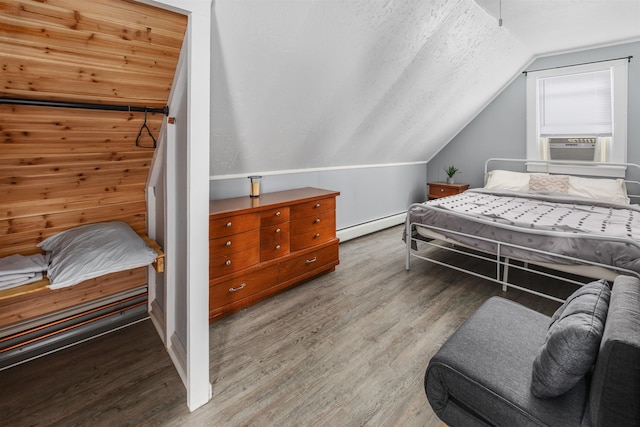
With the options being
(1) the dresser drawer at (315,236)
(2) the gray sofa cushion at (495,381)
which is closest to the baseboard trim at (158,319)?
(1) the dresser drawer at (315,236)

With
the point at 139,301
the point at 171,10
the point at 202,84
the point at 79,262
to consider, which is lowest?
the point at 139,301

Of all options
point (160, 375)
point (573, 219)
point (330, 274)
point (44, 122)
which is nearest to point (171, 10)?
point (44, 122)

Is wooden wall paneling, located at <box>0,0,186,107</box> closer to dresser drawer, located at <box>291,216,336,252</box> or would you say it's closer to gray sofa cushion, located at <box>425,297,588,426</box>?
dresser drawer, located at <box>291,216,336,252</box>

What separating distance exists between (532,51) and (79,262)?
5.53 m

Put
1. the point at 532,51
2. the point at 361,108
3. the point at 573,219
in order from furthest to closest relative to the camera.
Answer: the point at 532,51
the point at 361,108
the point at 573,219

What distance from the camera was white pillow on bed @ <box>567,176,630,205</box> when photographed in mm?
3868

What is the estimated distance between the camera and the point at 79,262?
1.86 metres

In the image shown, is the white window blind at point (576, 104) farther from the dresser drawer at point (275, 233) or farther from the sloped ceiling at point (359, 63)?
the dresser drawer at point (275, 233)

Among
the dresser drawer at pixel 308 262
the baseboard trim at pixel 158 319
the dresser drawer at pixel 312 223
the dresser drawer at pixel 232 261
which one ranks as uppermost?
the dresser drawer at pixel 312 223

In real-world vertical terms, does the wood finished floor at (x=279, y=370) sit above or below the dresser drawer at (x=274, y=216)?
below

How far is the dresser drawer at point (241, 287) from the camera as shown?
8.18ft

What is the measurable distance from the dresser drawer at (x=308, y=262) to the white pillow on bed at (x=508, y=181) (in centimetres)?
271

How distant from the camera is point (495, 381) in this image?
1279mm

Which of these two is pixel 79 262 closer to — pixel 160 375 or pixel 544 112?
pixel 160 375
